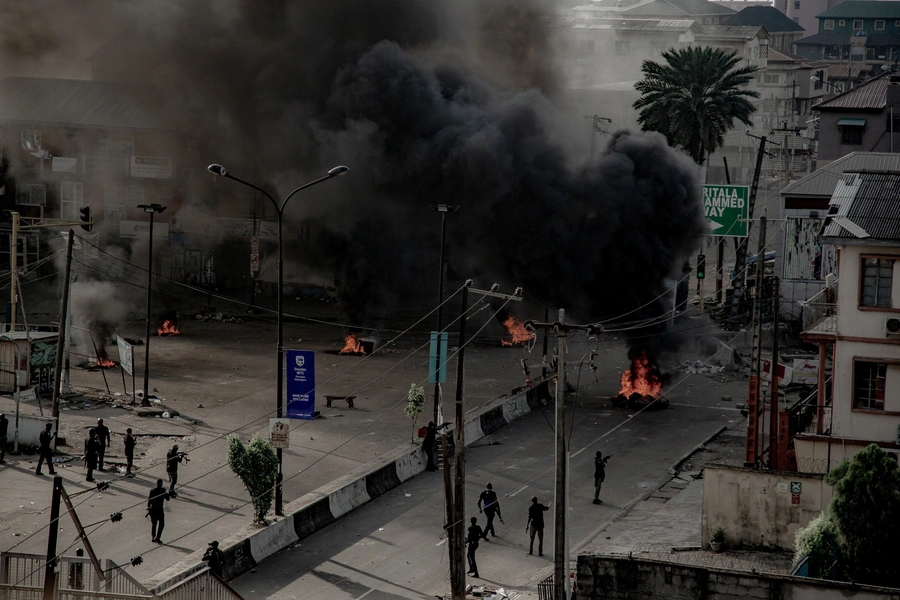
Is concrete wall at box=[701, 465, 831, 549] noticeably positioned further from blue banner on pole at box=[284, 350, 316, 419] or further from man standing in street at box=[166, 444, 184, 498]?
man standing in street at box=[166, 444, 184, 498]

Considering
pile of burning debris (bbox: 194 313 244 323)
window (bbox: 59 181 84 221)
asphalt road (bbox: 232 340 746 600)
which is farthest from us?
window (bbox: 59 181 84 221)

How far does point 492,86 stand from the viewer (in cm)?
4947

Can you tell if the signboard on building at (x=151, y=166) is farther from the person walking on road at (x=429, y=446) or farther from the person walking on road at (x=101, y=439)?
the person walking on road at (x=429, y=446)

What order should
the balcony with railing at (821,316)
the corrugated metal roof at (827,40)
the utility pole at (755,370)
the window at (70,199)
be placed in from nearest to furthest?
the utility pole at (755,370) < the balcony with railing at (821,316) < the window at (70,199) < the corrugated metal roof at (827,40)

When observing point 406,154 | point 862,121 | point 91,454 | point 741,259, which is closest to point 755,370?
point 91,454

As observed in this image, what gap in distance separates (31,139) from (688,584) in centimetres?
4572

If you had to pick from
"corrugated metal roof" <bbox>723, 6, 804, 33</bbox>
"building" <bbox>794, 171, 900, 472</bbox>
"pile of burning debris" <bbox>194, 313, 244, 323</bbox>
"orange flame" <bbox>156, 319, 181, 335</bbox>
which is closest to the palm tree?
"pile of burning debris" <bbox>194, 313, 244, 323</bbox>

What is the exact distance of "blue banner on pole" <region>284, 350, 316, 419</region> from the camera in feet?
73.1

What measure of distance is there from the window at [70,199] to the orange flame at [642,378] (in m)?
31.5

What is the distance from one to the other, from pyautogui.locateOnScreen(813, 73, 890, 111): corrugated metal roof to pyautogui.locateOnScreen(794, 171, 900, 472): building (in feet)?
106

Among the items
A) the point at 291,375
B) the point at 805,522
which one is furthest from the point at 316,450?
the point at 805,522

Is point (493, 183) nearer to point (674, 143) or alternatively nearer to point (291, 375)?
point (674, 143)

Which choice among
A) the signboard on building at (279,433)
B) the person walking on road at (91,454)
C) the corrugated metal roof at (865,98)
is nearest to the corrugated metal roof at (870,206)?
the signboard on building at (279,433)

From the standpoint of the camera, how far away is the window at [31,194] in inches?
2131
